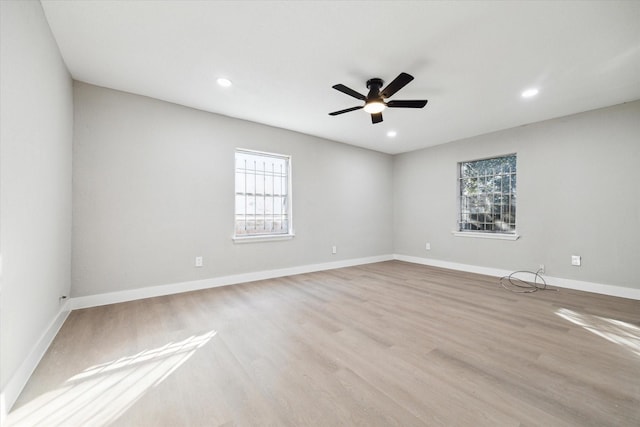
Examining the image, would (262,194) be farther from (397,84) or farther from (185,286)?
(397,84)

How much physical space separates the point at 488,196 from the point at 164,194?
5.33 metres

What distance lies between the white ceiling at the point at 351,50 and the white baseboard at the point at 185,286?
2.42m

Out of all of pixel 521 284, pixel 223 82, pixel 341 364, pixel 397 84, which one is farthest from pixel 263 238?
pixel 521 284

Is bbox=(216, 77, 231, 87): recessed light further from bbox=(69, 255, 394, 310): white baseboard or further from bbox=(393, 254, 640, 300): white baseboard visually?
bbox=(393, 254, 640, 300): white baseboard

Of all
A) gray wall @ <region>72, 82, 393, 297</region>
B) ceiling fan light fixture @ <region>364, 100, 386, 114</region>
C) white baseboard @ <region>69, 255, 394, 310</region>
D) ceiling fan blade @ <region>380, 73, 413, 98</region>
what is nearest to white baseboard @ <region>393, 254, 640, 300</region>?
white baseboard @ <region>69, 255, 394, 310</region>

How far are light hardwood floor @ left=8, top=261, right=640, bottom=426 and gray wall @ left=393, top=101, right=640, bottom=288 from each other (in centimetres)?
71

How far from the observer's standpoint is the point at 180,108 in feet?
11.5

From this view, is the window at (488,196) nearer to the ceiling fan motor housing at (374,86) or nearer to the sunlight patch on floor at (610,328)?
the sunlight patch on floor at (610,328)

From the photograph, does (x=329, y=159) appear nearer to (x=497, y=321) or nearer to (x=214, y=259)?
(x=214, y=259)

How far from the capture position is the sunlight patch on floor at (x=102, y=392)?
1313mm

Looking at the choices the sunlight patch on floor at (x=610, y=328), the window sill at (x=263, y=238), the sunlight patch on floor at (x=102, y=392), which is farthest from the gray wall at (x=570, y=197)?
the sunlight patch on floor at (x=102, y=392)

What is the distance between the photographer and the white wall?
54.9 inches

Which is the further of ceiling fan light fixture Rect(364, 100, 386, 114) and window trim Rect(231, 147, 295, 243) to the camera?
window trim Rect(231, 147, 295, 243)

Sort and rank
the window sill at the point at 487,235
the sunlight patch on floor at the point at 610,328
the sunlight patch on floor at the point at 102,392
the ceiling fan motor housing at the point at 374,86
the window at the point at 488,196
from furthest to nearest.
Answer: the window at the point at 488,196
the window sill at the point at 487,235
the ceiling fan motor housing at the point at 374,86
the sunlight patch on floor at the point at 610,328
the sunlight patch on floor at the point at 102,392
